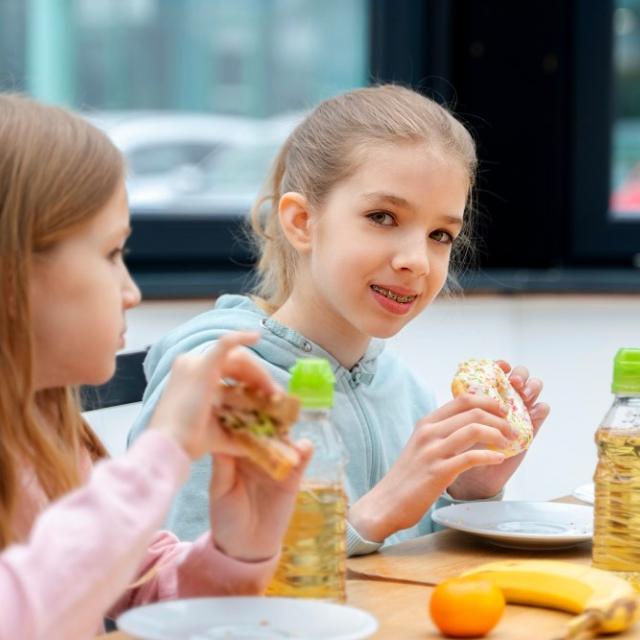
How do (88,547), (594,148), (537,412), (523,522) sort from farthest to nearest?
(594,148), (537,412), (523,522), (88,547)

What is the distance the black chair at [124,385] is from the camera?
5.49ft

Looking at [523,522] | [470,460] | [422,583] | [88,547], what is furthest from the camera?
[523,522]

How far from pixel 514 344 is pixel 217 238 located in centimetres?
76

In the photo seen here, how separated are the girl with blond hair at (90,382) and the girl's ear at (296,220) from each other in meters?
0.57

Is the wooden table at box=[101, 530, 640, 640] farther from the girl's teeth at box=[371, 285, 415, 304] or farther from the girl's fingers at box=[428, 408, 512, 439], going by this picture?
the girl's teeth at box=[371, 285, 415, 304]

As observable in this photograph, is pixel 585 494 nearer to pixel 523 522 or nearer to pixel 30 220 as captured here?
pixel 523 522

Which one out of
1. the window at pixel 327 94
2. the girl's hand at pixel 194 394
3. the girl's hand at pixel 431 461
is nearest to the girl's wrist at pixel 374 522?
the girl's hand at pixel 431 461

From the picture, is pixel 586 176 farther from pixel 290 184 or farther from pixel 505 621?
pixel 505 621

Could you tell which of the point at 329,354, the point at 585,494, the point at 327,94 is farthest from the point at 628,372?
the point at 327,94

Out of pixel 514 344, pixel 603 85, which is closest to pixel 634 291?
pixel 514 344

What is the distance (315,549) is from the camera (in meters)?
1.16

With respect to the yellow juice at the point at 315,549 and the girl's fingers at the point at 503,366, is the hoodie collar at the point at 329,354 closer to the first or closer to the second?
the girl's fingers at the point at 503,366

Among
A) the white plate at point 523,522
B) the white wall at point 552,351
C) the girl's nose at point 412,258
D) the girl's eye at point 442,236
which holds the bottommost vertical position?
the white wall at point 552,351

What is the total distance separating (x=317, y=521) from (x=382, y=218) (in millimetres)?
544
